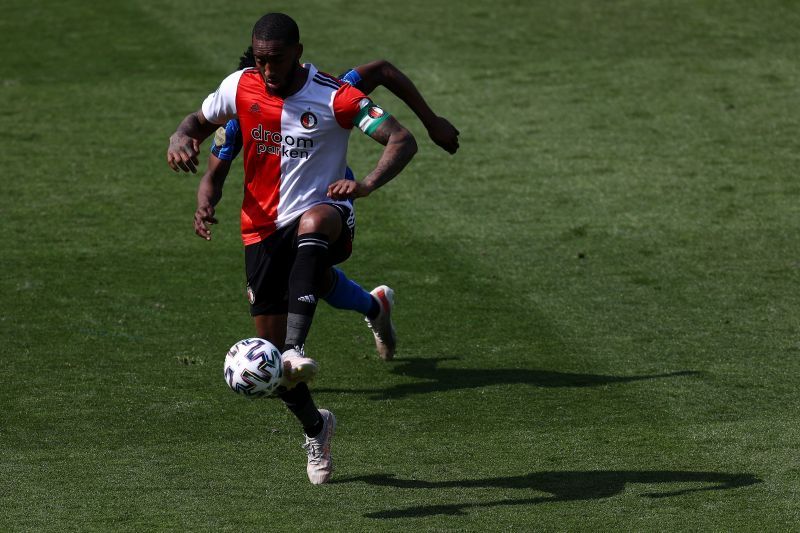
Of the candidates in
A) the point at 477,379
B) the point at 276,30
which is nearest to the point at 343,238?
the point at 276,30

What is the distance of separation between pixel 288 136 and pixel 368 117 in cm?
47

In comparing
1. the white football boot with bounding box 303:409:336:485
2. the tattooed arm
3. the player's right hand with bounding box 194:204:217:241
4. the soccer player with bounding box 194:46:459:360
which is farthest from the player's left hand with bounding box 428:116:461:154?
the white football boot with bounding box 303:409:336:485

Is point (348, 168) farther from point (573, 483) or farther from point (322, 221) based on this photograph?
point (573, 483)

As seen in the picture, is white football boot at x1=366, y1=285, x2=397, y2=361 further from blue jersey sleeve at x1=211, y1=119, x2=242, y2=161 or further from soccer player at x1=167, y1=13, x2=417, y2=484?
blue jersey sleeve at x1=211, y1=119, x2=242, y2=161

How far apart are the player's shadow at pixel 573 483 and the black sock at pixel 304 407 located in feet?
1.05

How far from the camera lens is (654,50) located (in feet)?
54.9

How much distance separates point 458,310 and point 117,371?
265 centimetres

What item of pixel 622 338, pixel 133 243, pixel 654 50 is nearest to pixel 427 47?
pixel 654 50

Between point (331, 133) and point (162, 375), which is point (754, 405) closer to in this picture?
point (331, 133)

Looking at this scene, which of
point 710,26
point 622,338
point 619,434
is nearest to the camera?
point 619,434

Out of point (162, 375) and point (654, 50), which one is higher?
point (654, 50)

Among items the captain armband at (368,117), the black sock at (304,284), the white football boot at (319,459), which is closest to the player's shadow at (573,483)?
the white football boot at (319,459)

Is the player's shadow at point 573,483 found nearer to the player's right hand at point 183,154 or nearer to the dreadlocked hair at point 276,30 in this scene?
the player's right hand at point 183,154

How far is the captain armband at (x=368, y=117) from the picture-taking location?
738 centimetres
